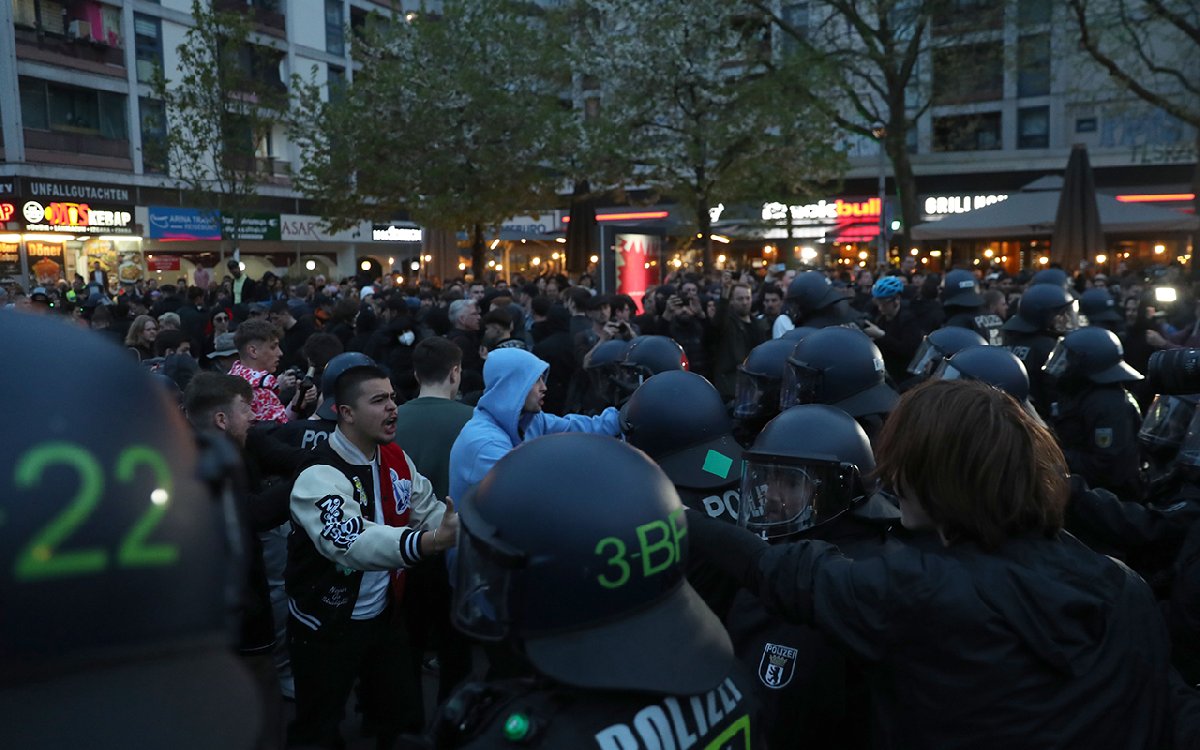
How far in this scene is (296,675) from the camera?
405 centimetres

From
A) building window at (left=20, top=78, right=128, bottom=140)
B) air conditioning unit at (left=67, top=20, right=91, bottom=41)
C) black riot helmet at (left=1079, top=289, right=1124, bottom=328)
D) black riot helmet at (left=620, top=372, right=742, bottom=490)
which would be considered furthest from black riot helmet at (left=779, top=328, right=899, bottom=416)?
air conditioning unit at (left=67, top=20, right=91, bottom=41)

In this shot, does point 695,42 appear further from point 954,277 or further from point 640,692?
point 640,692

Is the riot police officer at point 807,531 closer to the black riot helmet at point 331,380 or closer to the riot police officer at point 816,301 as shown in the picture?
the black riot helmet at point 331,380

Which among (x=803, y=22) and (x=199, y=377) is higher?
(x=803, y=22)

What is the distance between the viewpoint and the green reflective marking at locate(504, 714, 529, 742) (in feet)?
5.39

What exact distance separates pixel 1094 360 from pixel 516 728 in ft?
15.4

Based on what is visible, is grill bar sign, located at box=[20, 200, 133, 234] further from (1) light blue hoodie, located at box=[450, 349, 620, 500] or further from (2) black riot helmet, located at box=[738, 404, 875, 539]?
(2) black riot helmet, located at box=[738, 404, 875, 539]

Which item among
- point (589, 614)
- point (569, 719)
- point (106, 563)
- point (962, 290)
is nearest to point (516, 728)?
point (569, 719)

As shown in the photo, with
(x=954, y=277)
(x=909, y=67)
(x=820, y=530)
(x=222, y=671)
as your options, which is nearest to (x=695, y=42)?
(x=909, y=67)

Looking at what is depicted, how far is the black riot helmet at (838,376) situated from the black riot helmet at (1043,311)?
3280mm

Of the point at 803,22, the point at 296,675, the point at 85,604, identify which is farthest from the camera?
the point at 803,22

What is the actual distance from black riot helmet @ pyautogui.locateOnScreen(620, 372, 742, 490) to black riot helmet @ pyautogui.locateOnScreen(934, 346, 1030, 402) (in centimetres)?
145

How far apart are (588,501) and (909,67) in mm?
23733

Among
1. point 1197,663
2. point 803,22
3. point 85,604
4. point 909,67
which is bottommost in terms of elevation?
point 1197,663
